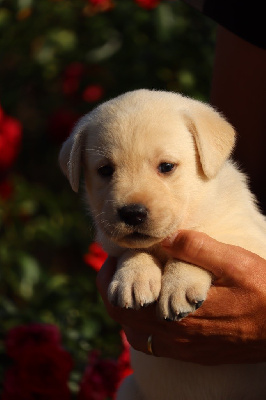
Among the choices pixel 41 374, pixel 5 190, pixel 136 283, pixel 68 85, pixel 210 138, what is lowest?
pixel 41 374

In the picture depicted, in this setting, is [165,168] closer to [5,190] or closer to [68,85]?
[5,190]

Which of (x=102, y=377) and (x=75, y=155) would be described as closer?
(x=75, y=155)

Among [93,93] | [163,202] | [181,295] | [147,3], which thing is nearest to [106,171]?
[163,202]

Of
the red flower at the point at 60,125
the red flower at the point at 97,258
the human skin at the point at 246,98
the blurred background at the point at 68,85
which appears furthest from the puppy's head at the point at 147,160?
the red flower at the point at 60,125

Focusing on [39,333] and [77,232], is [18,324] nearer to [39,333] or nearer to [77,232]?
[39,333]

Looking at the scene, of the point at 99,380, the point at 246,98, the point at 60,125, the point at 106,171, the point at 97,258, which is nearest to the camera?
the point at 106,171

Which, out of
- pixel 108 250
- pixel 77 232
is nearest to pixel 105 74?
pixel 77 232

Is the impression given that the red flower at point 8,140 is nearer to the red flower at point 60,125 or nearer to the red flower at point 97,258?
the red flower at point 60,125

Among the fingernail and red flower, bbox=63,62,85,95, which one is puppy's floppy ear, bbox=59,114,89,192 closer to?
the fingernail
